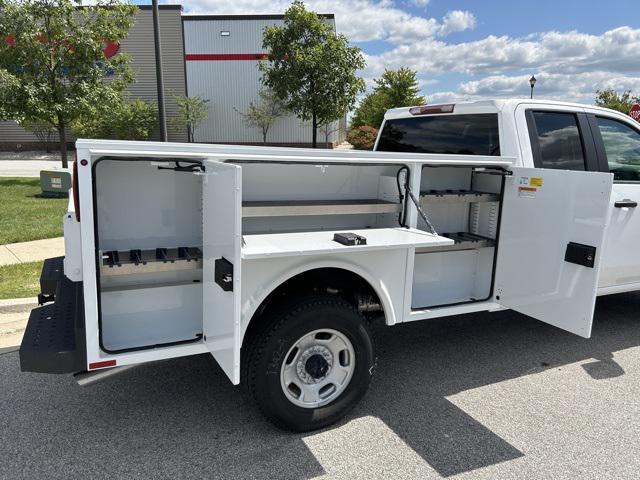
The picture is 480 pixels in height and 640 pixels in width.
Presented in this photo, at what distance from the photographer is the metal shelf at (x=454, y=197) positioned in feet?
12.2

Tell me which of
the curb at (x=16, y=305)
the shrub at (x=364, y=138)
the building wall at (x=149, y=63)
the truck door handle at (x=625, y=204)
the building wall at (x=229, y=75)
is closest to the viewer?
the truck door handle at (x=625, y=204)

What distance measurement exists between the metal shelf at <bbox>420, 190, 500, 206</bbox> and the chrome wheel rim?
1.18 meters

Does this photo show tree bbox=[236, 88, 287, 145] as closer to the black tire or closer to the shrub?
the shrub

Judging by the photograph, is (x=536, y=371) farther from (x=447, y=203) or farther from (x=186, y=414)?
(x=186, y=414)

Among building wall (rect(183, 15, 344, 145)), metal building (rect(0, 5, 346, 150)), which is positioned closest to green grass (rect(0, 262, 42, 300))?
metal building (rect(0, 5, 346, 150))

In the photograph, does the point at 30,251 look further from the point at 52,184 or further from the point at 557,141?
the point at 557,141

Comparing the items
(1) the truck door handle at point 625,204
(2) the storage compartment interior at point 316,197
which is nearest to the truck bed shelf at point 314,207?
(2) the storage compartment interior at point 316,197

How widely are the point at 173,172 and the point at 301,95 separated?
20.1 m

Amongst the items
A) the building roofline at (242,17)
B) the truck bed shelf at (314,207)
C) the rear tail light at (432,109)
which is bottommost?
the truck bed shelf at (314,207)

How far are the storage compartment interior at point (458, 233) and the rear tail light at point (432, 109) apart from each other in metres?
0.80

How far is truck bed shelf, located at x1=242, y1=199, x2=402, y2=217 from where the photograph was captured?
126 inches

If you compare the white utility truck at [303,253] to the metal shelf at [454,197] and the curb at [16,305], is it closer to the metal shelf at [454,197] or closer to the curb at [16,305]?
the metal shelf at [454,197]

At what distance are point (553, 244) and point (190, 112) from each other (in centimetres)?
3068

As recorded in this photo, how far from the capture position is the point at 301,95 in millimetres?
22344
